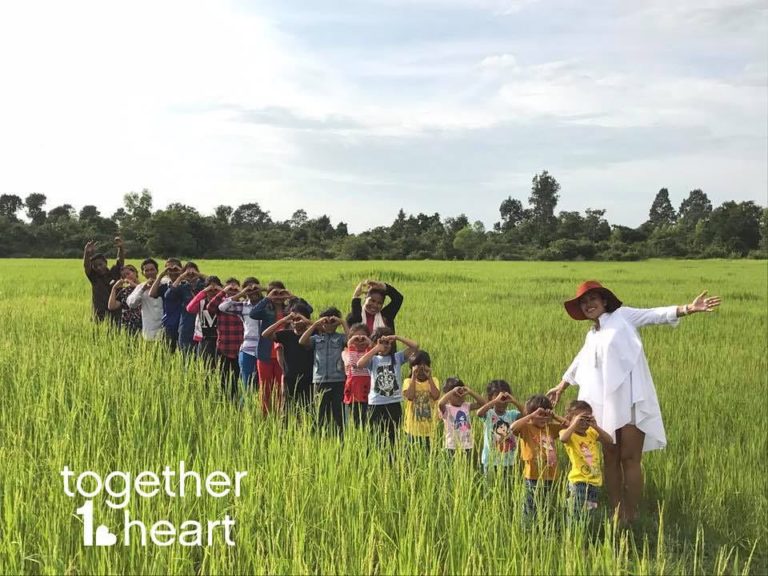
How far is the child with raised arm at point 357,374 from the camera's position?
4480 mm

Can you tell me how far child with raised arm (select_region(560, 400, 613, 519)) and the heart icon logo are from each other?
226 cm

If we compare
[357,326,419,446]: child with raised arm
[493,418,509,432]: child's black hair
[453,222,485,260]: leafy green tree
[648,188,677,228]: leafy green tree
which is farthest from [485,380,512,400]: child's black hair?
[648,188,677,228]: leafy green tree

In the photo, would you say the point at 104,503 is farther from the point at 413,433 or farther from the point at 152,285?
the point at 152,285

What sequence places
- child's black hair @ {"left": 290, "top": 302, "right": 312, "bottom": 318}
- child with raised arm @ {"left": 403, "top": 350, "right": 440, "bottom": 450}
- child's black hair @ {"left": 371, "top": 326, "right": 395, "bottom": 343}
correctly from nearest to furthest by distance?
child with raised arm @ {"left": 403, "top": 350, "right": 440, "bottom": 450} → child's black hair @ {"left": 371, "top": 326, "right": 395, "bottom": 343} → child's black hair @ {"left": 290, "top": 302, "right": 312, "bottom": 318}

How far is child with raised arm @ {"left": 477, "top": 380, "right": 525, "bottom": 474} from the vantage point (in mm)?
3791

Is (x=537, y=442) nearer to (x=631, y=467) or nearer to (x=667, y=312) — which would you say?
A: (x=631, y=467)

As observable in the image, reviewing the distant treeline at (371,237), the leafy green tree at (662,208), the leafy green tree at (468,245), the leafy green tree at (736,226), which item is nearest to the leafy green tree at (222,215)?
the distant treeline at (371,237)

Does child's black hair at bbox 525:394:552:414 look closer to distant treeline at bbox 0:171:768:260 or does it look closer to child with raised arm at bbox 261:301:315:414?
child with raised arm at bbox 261:301:315:414

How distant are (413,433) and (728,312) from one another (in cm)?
1243

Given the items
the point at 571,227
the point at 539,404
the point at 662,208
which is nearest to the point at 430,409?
the point at 539,404

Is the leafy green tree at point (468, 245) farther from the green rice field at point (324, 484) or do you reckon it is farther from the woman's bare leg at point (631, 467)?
the woman's bare leg at point (631, 467)

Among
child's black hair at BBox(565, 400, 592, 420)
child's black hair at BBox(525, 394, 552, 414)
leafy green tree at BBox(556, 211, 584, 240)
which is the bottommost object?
child's black hair at BBox(565, 400, 592, 420)

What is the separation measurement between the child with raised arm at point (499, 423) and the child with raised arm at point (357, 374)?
88 centimetres

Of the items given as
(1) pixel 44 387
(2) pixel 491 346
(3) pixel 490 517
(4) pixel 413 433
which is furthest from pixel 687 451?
(1) pixel 44 387
